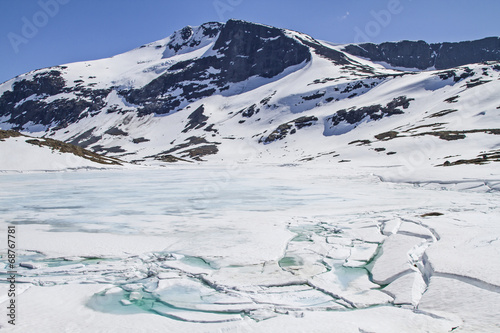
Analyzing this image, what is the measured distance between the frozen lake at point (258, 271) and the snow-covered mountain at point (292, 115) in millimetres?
27883

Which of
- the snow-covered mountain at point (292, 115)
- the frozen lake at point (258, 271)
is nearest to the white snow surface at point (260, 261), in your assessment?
the frozen lake at point (258, 271)

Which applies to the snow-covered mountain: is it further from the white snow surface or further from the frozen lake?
the frozen lake

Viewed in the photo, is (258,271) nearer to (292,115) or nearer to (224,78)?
(292,115)

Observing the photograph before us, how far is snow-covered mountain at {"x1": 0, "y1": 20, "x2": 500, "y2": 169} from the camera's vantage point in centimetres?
5769

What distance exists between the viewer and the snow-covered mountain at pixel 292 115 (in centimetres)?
5769

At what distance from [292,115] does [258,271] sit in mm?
119598

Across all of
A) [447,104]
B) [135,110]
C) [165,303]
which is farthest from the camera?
[135,110]

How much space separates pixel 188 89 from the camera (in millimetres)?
191125

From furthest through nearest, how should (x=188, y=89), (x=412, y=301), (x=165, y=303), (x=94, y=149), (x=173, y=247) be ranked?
(x=188, y=89), (x=94, y=149), (x=173, y=247), (x=165, y=303), (x=412, y=301)

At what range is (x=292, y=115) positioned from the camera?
122625mm

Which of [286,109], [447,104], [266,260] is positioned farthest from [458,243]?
[286,109]

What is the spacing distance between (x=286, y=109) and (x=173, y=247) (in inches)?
4929

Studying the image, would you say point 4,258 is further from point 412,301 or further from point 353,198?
point 353,198

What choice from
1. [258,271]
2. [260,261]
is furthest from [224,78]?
[258,271]
